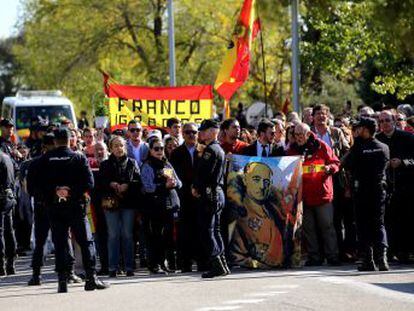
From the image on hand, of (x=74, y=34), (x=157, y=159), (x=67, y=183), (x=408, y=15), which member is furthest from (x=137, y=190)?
(x=74, y=34)

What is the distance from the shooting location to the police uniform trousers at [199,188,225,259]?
51.6 feet

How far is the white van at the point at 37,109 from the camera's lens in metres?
40.9

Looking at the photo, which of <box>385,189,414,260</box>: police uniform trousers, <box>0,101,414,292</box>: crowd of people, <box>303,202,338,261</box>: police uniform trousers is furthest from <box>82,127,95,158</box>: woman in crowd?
<box>385,189,414,260</box>: police uniform trousers

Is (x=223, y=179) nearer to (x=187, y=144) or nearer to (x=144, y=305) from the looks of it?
(x=187, y=144)

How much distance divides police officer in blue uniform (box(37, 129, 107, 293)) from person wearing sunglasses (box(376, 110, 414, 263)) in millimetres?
4317

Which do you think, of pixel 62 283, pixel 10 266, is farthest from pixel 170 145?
pixel 62 283

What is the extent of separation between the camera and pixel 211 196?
15797 mm

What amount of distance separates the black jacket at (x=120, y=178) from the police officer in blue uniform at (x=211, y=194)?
3.13ft

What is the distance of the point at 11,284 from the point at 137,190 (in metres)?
2.05

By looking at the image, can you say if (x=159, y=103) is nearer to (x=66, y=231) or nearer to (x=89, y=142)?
(x=89, y=142)

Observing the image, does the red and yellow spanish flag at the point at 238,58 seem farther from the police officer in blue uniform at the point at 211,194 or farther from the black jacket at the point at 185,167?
the police officer in blue uniform at the point at 211,194

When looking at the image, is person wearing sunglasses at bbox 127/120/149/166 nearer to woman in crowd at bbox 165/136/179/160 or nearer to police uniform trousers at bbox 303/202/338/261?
woman in crowd at bbox 165/136/179/160

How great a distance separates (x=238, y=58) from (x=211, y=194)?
812 centimetres

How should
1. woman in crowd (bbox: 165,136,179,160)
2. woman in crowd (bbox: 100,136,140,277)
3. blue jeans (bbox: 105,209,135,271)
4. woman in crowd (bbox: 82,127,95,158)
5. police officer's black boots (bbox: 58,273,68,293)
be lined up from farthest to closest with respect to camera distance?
woman in crowd (bbox: 82,127,95,158) < woman in crowd (bbox: 165,136,179,160) < blue jeans (bbox: 105,209,135,271) < woman in crowd (bbox: 100,136,140,277) < police officer's black boots (bbox: 58,273,68,293)
